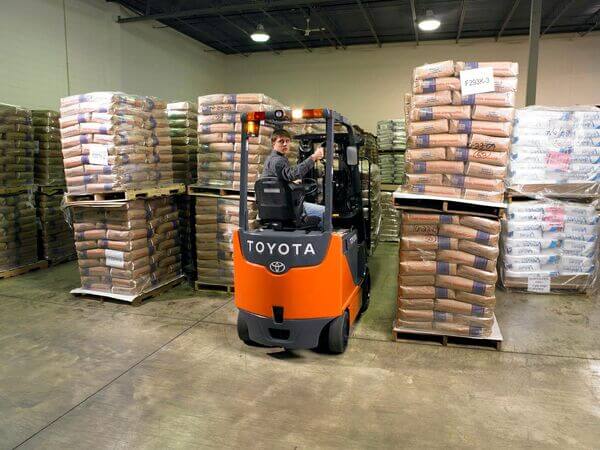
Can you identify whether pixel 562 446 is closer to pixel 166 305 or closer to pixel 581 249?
pixel 581 249

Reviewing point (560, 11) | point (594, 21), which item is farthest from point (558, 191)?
point (594, 21)

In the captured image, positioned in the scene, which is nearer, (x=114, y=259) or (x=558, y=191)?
(x=114, y=259)

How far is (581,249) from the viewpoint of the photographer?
6.23 meters

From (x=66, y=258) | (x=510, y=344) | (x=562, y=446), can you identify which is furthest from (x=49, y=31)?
(x=562, y=446)

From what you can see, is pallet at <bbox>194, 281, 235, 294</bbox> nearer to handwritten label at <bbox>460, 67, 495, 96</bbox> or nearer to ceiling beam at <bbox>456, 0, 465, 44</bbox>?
handwritten label at <bbox>460, 67, 495, 96</bbox>

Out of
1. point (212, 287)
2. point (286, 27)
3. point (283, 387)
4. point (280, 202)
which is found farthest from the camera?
point (286, 27)

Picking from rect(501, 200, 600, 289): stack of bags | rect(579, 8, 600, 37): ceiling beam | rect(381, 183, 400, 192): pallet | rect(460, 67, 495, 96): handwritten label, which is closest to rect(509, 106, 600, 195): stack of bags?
rect(501, 200, 600, 289): stack of bags

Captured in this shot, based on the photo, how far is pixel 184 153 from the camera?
7457mm

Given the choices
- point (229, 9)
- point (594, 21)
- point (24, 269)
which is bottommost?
point (24, 269)

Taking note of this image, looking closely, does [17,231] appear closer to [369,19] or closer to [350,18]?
[350,18]

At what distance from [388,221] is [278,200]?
262 inches

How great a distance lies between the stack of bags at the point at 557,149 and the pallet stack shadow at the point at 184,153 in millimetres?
5008

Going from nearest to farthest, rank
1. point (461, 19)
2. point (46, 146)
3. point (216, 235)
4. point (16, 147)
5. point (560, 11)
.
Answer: point (216, 235) → point (16, 147) → point (46, 146) → point (560, 11) → point (461, 19)

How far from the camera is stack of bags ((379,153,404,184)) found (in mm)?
10562
